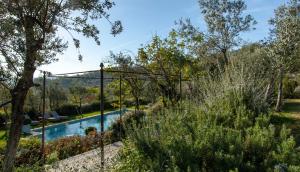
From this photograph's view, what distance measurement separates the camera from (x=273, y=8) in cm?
1504

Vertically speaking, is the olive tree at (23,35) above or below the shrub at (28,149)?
above

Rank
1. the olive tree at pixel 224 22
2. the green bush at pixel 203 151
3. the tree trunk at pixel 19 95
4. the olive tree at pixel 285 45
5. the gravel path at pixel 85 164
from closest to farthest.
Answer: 1. the green bush at pixel 203 151
2. the tree trunk at pixel 19 95
3. the gravel path at pixel 85 164
4. the olive tree at pixel 285 45
5. the olive tree at pixel 224 22

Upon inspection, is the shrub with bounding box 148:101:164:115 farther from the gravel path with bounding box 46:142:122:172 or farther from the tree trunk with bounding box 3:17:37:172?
the tree trunk with bounding box 3:17:37:172

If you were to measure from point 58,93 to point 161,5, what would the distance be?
19.9 meters

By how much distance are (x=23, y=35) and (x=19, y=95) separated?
75 cm

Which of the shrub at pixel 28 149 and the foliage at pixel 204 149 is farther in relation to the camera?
the shrub at pixel 28 149

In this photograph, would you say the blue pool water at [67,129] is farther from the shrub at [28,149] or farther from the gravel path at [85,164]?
the gravel path at [85,164]

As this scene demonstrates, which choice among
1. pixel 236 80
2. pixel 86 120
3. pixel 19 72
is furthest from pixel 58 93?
pixel 19 72

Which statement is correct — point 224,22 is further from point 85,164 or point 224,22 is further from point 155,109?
point 85,164

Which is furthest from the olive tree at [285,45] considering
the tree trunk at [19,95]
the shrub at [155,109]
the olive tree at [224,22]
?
the tree trunk at [19,95]

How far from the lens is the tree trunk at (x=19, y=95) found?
4004 millimetres

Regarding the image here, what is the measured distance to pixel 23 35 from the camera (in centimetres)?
412

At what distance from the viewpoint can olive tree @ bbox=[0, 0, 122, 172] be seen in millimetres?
3959

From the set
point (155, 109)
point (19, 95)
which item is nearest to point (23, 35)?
point (19, 95)
